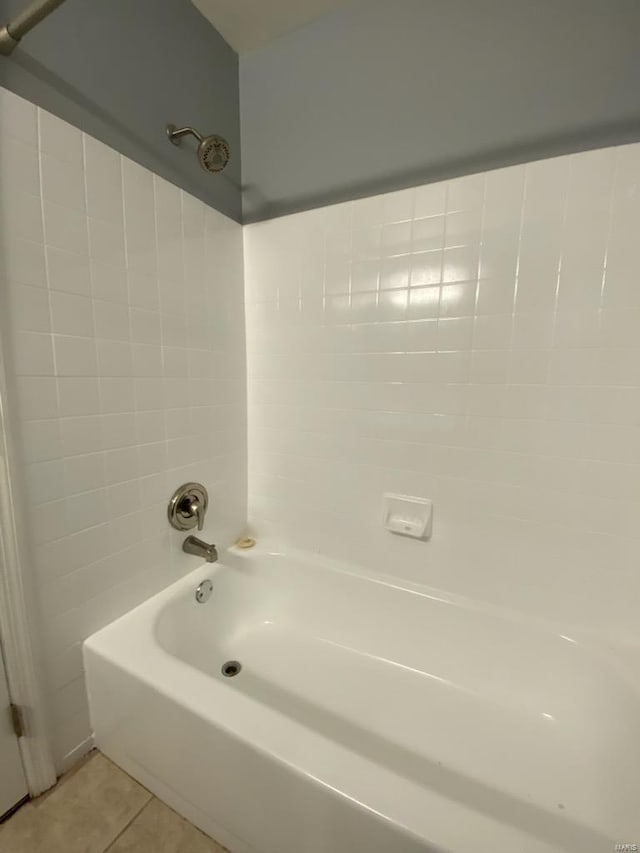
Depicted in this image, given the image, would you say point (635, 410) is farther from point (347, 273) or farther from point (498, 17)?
point (498, 17)

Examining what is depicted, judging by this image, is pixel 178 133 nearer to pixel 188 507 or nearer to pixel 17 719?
pixel 188 507

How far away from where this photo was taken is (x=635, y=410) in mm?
984

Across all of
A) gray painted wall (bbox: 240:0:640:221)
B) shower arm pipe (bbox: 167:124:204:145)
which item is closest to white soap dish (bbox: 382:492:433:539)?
gray painted wall (bbox: 240:0:640:221)

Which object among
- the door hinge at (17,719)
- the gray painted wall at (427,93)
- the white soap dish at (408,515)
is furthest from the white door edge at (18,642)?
the gray painted wall at (427,93)

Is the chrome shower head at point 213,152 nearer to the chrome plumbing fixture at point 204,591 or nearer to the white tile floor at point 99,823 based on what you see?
the chrome plumbing fixture at point 204,591

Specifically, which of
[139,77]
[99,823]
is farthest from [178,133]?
[99,823]

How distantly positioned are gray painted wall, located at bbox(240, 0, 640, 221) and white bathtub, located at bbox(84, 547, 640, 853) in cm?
145

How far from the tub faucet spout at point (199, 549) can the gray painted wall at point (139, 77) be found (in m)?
1.24

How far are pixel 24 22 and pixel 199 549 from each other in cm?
138

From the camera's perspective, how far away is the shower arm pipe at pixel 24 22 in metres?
0.66

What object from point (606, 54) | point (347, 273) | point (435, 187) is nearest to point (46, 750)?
point (347, 273)

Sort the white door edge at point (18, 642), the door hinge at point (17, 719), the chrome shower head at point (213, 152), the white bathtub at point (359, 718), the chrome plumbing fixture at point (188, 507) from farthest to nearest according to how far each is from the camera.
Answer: the chrome plumbing fixture at point (188, 507) → the chrome shower head at point (213, 152) → the door hinge at point (17, 719) → the white door edge at point (18, 642) → the white bathtub at point (359, 718)

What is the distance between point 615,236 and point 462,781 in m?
1.53

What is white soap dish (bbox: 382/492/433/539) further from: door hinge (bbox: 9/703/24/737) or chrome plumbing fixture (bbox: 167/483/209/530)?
door hinge (bbox: 9/703/24/737)
